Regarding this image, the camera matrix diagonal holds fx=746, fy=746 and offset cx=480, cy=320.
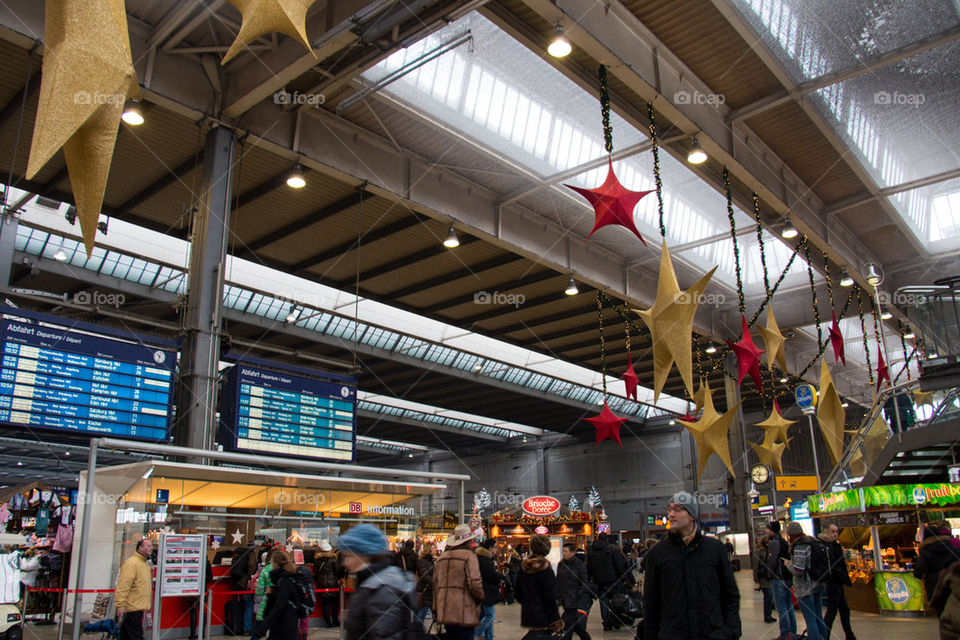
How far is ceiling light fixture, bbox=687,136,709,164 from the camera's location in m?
13.4

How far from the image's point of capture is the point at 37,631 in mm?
12891

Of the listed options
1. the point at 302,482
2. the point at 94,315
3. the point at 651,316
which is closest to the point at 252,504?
the point at 302,482

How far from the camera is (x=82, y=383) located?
34.8 ft

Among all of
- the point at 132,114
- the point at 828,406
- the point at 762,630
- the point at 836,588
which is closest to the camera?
the point at 836,588

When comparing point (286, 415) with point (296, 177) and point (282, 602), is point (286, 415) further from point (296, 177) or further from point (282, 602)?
point (282, 602)

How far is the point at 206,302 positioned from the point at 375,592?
8.74 metres

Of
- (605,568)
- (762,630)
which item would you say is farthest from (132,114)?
(762,630)

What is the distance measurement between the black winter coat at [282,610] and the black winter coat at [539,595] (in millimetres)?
2408

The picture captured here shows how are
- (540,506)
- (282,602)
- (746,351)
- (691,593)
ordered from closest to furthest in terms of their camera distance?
1. (691,593)
2. (282,602)
3. (746,351)
4. (540,506)

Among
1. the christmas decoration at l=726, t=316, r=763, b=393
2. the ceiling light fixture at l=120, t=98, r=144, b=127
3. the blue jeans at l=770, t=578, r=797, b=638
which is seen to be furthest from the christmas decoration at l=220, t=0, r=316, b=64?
the christmas decoration at l=726, t=316, r=763, b=393

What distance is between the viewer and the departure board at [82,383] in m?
10.1

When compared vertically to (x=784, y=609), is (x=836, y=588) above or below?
above

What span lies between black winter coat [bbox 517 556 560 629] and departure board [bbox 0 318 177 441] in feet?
20.2

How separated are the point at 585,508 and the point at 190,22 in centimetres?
4018
